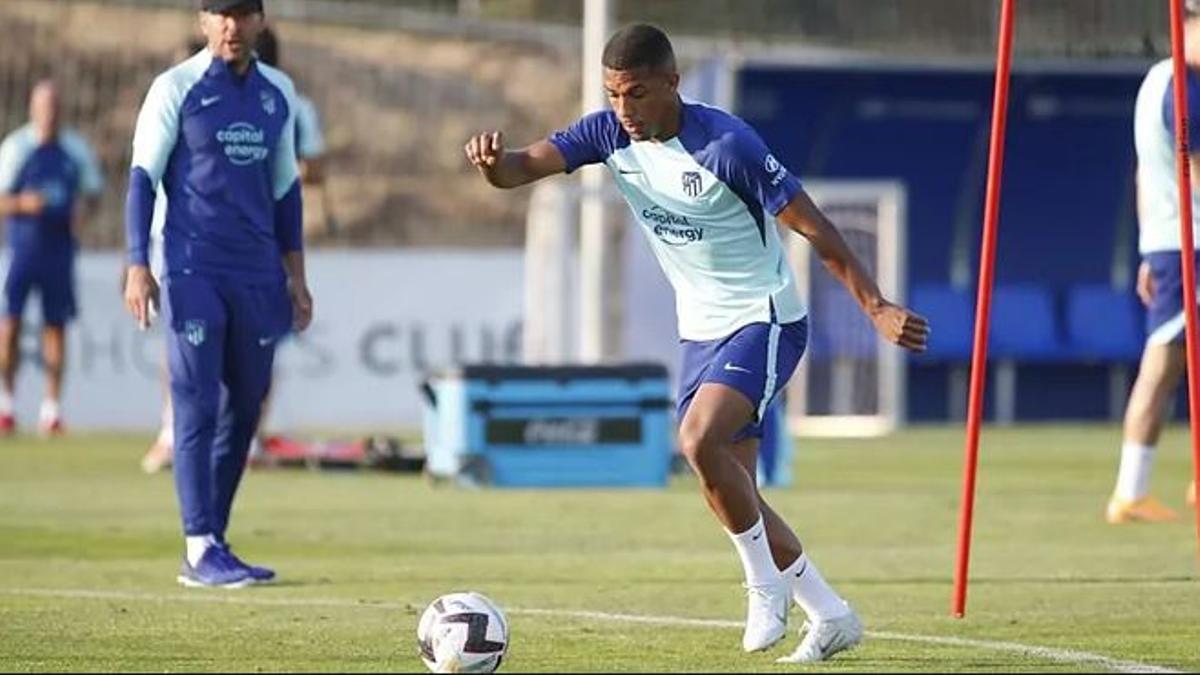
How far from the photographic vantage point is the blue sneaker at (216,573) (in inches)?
497

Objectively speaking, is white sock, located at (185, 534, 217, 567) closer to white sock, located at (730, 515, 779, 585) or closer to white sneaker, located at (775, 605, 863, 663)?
white sock, located at (730, 515, 779, 585)

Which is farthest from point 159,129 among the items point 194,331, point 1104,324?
point 1104,324

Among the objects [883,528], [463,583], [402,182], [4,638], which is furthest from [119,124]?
[4,638]

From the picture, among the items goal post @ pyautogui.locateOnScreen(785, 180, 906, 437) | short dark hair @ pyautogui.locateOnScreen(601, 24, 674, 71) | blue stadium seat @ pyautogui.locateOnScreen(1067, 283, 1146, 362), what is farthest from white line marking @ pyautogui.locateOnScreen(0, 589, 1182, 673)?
blue stadium seat @ pyautogui.locateOnScreen(1067, 283, 1146, 362)

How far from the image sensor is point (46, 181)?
24.4m

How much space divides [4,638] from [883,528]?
643 centimetres

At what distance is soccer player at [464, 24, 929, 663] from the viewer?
989cm

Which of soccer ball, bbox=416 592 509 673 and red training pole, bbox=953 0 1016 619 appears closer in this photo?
soccer ball, bbox=416 592 509 673

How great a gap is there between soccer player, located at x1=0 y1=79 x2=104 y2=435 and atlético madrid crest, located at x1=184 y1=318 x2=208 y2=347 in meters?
11.3

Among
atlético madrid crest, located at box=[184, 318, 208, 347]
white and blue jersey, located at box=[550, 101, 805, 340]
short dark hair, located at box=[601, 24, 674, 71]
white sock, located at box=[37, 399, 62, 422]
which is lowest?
white sock, located at box=[37, 399, 62, 422]

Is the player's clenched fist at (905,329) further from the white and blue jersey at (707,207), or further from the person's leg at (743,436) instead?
the person's leg at (743,436)

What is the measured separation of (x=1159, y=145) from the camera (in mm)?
15305

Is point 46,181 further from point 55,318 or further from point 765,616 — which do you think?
point 765,616

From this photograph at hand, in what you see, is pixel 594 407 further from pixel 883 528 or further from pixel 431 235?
pixel 431 235
